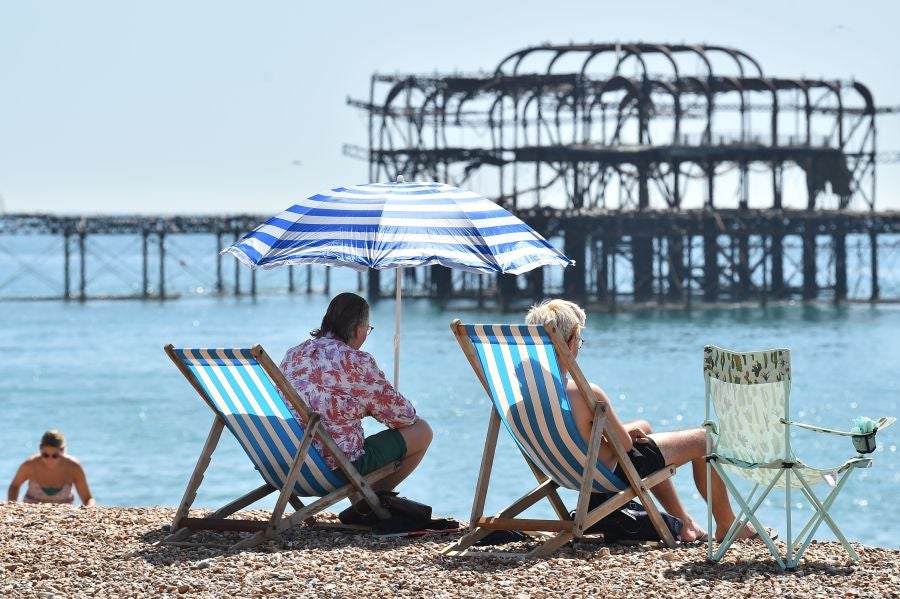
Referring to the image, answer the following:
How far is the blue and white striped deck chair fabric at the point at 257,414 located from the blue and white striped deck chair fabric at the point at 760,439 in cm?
157

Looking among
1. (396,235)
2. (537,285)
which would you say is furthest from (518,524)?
(537,285)

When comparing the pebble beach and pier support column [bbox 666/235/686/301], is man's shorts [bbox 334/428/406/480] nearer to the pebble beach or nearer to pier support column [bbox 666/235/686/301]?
the pebble beach

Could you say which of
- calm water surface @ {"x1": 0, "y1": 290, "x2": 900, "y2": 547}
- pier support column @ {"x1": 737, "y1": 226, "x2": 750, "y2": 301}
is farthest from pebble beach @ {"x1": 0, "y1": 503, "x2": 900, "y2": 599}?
pier support column @ {"x1": 737, "y1": 226, "x2": 750, "y2": 301}

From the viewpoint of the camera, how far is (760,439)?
540 cm

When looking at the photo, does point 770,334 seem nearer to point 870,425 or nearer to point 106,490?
point 106,490

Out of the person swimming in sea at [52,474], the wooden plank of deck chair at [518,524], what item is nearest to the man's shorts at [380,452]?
the wooden plank of deck chair at [518,524]

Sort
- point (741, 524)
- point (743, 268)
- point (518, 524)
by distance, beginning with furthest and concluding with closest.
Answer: point (743, 268) → point (518, 524) → point (741, 524)

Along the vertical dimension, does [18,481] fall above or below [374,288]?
below

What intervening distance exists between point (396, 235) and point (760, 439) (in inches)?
66.4

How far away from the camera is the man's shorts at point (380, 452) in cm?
618

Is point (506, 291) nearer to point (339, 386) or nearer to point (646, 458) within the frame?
point (339, 386)

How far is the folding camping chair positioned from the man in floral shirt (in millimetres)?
1293

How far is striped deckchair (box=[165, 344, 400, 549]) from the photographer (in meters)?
5.82

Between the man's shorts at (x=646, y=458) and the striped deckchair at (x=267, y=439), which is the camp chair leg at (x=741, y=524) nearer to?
the man's shorts at (x=646, y=458)
